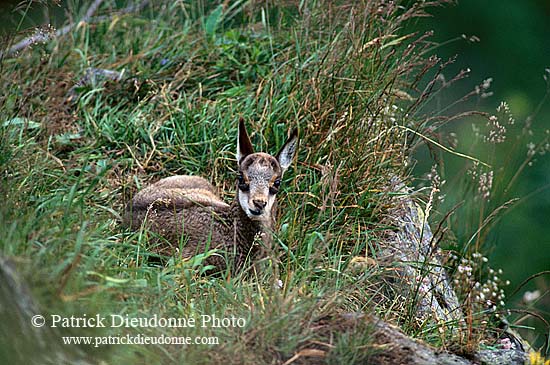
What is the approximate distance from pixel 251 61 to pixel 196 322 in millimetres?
3717

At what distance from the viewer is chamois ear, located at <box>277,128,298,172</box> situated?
6285 millimetres

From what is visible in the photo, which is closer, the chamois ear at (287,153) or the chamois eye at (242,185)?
the chamois eye at (242,185)

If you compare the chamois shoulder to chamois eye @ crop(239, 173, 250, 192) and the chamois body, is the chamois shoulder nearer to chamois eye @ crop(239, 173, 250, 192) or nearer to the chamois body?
the chamois body

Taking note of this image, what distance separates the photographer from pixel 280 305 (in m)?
4.58

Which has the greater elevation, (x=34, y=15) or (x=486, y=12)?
(x=34, y=15)

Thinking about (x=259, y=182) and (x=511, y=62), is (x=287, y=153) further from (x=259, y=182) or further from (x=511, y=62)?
(x=511, y=62)

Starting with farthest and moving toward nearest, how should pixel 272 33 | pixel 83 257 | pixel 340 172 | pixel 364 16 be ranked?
pixel 272 33, pixel 364 16, pixel 340 172, pixel 83 257

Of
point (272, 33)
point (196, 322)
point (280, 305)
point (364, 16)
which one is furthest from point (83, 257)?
point (272, 33)

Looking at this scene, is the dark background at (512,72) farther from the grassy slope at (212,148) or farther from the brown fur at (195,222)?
the brown fur at (195,222)

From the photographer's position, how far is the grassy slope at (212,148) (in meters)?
4.45

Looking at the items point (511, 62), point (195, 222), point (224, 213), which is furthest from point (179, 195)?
point (511, 62)

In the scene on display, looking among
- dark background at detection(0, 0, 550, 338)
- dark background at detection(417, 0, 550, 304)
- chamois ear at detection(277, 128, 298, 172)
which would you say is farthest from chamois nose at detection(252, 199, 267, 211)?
dark background at detection(417, 0, 550, 304)

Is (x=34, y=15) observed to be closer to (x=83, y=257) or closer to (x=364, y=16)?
(x=364, y=16)

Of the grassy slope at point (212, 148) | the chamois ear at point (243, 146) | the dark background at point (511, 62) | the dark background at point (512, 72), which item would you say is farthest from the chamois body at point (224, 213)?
the dark background at point (511, 62)
